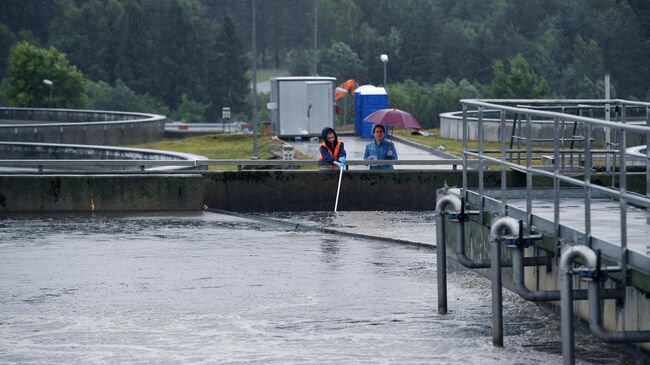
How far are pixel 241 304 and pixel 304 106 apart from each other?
3513cm

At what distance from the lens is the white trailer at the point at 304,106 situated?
49.0 m

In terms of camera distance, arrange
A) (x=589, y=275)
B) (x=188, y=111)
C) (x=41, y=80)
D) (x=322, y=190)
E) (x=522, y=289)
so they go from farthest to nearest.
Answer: (x=188, y=111) < (x=41, y=80) < (x=322, y=190) < (x=522, y=289) < (x=589, y=275)

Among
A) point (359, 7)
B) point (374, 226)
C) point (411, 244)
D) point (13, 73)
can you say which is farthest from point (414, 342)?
point (359, 7)

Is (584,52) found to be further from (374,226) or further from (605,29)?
(374,226)

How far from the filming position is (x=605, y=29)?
125 metres

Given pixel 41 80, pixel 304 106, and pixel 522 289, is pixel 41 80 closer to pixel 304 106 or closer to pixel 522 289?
pixel 304 106

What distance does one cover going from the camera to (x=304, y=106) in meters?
49.1

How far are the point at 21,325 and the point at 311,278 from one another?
3.69 m

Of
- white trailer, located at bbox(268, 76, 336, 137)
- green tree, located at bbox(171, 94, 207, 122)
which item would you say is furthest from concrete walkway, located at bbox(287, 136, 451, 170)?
green tree, located at bbox(171, 94, 207, 122)

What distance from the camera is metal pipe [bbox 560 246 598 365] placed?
9.50 metres

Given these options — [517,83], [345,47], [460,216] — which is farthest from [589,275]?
[345,47]

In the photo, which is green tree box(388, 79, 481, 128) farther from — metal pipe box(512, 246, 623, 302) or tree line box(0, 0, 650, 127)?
metal pipe box(512, 246, 623, 302)

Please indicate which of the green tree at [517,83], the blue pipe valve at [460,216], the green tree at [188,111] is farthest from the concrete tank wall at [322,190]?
the green tree at [188,111]

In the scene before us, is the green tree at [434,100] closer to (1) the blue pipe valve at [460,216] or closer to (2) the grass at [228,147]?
(2) the grass at [228,147]
